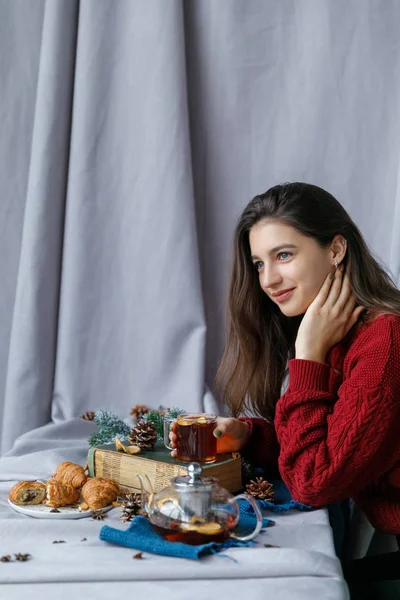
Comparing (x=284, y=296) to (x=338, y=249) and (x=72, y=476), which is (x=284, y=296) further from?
(x=72, y=476)

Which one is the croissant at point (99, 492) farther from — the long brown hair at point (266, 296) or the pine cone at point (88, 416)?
the pine cone at point (88, 416)

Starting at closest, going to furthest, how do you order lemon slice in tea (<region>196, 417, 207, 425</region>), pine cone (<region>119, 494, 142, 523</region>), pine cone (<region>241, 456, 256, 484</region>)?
pine cone (<region>119, 494, 142, 523</region>) → lemon slice in tea (<region>196, 417, 207, 425</region>) → pine cone (<region>241, 456, 256, 484</region>)

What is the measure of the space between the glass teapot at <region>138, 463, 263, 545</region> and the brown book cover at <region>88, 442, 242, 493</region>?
17 cm

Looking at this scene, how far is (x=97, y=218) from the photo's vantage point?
1.94 metres

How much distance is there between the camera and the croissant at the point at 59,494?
1.11 meters

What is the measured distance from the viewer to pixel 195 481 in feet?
3.05

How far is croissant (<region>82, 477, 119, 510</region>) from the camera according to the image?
3.60ft

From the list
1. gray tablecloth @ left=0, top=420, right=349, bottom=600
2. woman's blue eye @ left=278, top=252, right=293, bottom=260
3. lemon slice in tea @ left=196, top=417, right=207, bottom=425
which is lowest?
gray tablecloth @ left=0, top=420, right=349, bottom=600

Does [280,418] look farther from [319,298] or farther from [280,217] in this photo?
[280,217]

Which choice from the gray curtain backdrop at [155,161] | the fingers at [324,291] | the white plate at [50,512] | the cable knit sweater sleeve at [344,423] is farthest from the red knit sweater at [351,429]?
the gray curtain backdrop at [155,161]

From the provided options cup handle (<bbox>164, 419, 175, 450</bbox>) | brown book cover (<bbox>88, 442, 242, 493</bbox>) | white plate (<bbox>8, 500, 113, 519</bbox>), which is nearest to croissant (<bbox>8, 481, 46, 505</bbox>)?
white plate (<bbox>8, 500, 113, 519</bbox>)

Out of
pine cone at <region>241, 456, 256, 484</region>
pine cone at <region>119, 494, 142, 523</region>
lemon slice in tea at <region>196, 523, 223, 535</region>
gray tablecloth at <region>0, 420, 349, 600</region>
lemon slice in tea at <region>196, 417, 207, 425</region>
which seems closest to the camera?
gray tablecloth at <region>0, 420, 349, 600</region>

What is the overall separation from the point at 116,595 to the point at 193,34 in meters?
1.60

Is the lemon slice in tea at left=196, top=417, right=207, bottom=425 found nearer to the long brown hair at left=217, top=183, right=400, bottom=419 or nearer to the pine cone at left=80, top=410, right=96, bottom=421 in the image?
the long brown hair at left=217, top=183, right=400, bottom=419
